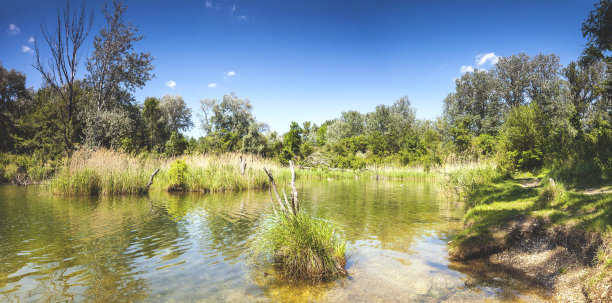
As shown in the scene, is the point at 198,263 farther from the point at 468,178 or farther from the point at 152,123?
the point at 152,123

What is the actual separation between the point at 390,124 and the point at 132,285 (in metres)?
55.1

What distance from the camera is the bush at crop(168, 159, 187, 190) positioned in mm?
16188

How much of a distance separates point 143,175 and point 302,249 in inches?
552

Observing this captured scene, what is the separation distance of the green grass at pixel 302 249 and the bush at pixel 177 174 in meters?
12.8

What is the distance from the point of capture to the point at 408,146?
146 ft

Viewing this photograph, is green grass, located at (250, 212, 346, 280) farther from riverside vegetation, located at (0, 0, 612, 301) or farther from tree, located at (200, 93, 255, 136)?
tree, located at (200, 93, 255, 136)

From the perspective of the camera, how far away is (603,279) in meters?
3.45

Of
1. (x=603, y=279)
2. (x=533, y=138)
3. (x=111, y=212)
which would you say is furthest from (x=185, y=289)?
(x=533, y=138)

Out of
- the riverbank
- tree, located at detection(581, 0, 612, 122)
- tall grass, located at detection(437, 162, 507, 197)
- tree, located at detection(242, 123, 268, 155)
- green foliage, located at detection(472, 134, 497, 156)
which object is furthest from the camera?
tree, located at detection(242, 123, 268, 155)

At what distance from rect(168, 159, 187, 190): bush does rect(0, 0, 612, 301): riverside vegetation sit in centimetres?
6

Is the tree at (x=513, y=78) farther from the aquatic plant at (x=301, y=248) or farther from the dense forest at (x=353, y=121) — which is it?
the aquatic plant at (x=301, y=248)

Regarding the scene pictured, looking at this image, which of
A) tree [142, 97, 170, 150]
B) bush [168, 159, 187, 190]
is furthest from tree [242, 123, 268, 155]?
bush [168, 159, 187, 190]

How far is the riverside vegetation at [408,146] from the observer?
5.89 m

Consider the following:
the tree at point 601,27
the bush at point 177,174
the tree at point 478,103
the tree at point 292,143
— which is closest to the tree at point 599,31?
the tree at point 601,27
